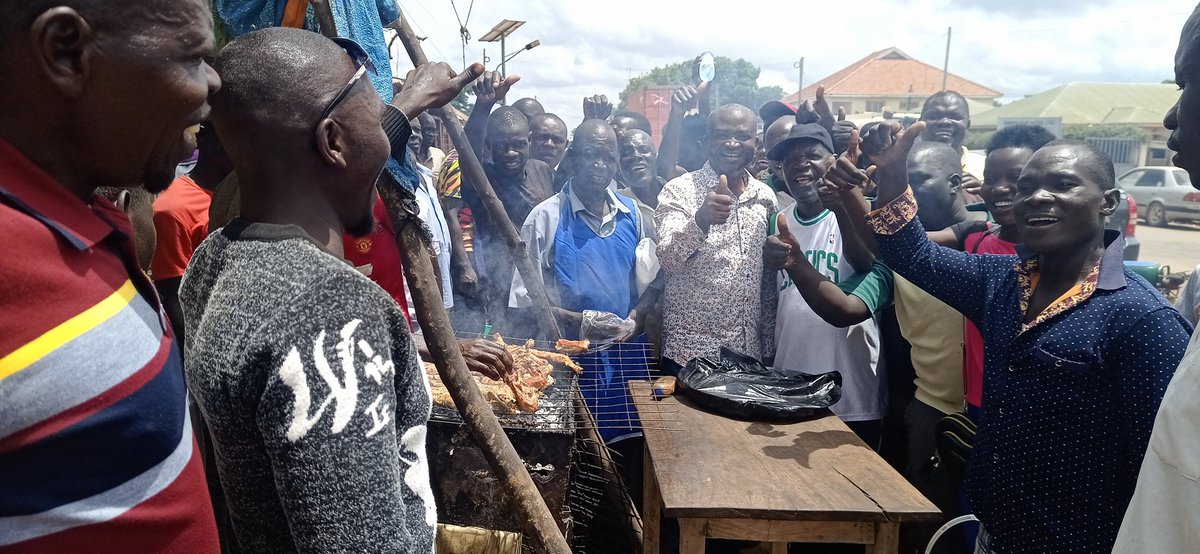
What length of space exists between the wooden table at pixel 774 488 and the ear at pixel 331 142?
166cm

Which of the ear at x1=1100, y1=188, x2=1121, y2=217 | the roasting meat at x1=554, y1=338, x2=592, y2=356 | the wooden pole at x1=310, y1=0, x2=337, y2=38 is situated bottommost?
the roasting meat at x1=554, y1=338, x2=592, y2=356

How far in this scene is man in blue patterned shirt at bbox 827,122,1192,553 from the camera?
213 centimetres

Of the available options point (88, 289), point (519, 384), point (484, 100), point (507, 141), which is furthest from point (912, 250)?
point (507, 141)

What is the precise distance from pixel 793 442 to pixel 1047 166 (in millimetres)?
1462

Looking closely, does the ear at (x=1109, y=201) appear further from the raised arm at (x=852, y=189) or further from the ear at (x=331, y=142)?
the ear at (x=331, y=142)

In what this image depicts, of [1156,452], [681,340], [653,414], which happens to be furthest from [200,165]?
[1156,452]

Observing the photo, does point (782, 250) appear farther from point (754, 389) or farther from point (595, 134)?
point (595, 134)

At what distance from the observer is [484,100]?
4.69m

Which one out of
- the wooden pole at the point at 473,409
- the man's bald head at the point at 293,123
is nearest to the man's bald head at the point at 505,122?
the wooden pole at the point at 473,409

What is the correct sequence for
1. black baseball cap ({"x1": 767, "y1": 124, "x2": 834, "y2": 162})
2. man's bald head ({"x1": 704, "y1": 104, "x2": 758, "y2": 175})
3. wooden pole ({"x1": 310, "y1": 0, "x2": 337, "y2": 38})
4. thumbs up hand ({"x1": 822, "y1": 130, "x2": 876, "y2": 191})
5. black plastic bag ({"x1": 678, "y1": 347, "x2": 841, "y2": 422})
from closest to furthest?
wooden pole ({"x1": 310, "y1": 0, "x2": 337, "y2": 38}) < thumbs up hand ({"x1": 822, "y1": 130, "x2": 876, "y2": 191}) < black plastic bag ({"x1": 678, "y1": 347, "x2": 841, "y2": 422}) < black baseball cap ({"x1": 767, "y1": 124, "x2": 834, "y2": 162}) < man's bald head ({"x1": 704, "y1": 104, "x2": 758, "y2": 175})

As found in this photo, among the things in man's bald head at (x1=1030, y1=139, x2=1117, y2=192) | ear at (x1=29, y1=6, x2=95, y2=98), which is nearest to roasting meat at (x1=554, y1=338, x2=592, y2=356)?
man's bald head at (x1=1030, y1=139, x2=1117, y2=192)

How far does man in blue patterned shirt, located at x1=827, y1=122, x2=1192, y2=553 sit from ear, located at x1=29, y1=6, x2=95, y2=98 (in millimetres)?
2630

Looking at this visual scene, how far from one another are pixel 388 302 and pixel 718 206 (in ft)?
→ 9.26

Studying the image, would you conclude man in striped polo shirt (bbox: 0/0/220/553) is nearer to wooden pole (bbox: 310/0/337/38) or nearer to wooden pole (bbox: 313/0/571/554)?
wooden pole (bbox: 313/0/571/554)
